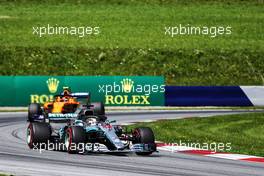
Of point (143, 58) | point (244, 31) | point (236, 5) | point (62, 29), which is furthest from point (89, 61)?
point (236, 5)

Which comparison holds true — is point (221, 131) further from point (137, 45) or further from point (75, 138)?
point (137, 45)

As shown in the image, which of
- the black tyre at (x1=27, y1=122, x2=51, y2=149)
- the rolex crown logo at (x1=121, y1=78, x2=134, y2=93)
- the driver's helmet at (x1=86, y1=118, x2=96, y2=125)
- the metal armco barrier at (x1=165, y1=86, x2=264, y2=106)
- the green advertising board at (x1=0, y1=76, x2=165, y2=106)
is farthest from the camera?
the rolex crown logo at (x1=121, y1=78, x2=134, y2=93)

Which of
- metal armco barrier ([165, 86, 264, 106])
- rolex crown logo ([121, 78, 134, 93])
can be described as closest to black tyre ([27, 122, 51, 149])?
metal armco barrier ([165, 86, 264, 106])

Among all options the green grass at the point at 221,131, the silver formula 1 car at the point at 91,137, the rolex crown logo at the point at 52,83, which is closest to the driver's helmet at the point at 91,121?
the silver formula 1 car at the point at 91,137

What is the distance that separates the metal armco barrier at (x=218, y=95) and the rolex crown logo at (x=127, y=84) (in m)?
1.72

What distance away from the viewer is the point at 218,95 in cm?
4038

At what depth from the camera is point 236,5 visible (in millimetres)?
67062

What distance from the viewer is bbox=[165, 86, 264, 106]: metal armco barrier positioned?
40.2 meters

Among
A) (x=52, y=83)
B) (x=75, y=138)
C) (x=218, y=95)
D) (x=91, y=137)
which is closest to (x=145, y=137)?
(x=91, y=137)

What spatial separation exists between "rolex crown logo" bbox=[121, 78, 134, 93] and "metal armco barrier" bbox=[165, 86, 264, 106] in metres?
1.72

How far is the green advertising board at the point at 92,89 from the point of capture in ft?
133

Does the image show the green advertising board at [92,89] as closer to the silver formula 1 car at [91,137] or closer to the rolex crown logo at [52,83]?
the rolex crown logo at [52,83]

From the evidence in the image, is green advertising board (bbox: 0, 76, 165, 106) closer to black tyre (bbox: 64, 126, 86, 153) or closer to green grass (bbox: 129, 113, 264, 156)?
green grass (bbox: 129, 113, 264, 156)

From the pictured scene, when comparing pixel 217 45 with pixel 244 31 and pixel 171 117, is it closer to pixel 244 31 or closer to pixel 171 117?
pixel 244 31
